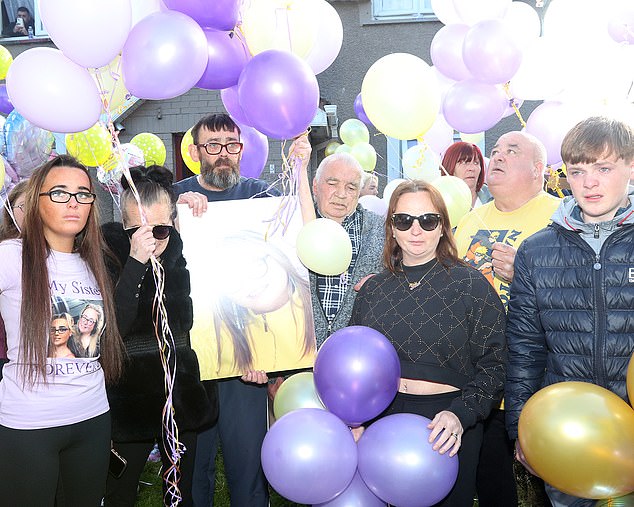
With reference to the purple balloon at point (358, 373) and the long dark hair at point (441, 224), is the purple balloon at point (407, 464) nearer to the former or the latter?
the purple balloon at point (358, 373)

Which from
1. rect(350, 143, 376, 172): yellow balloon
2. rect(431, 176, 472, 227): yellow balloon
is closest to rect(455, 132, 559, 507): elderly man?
rect(431, 176, 472, 227): yellow balloon

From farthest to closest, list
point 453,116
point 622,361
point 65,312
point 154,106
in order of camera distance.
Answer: point 154,106 → point 453,116 → point 65,312 → point 622,361

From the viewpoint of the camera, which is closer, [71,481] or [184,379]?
[71,481]

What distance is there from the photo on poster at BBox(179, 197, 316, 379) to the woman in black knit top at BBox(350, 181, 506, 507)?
46 centimetres

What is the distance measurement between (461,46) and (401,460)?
108 inches

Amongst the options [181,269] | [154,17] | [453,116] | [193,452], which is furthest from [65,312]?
[453,116]

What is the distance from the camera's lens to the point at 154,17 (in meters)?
2.60

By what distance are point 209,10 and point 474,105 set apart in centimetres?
176

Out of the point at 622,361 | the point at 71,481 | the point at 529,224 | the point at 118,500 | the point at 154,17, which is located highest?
the point at 154,17

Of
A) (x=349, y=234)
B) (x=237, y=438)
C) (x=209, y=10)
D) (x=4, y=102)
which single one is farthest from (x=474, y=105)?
(x=4, y=102)

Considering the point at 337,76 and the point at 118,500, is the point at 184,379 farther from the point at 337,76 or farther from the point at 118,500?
the point at 337,76

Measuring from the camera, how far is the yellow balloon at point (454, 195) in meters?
3.58

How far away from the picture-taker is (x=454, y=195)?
11.8 feet

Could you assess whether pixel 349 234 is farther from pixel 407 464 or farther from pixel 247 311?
pixel 407 464
